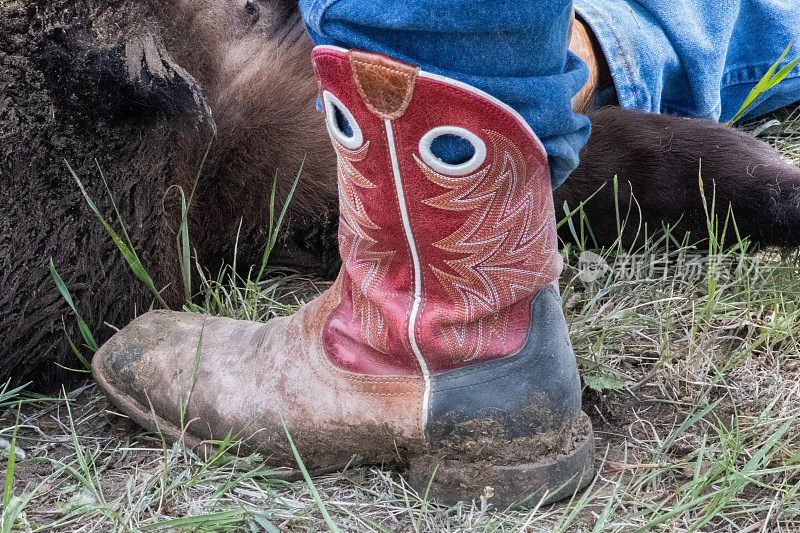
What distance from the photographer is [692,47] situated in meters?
1.58

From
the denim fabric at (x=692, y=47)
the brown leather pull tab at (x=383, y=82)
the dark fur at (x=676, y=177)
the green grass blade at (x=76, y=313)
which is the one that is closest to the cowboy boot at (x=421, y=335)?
the brown leather pull tab at (x=383, y=82)

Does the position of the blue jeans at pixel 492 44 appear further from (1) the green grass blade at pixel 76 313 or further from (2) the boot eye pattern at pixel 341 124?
(1) the green grass blade at pixel 76 313

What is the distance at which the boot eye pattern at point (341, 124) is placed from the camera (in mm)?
815

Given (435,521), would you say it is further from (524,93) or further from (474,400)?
(524,93)

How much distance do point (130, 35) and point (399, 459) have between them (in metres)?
0.72

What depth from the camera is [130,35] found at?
3.54ft

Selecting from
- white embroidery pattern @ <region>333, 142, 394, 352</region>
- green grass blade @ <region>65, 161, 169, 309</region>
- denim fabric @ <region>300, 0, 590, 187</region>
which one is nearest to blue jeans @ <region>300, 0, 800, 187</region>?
denim fabric @ <region>300, 0, 590, 187</region>

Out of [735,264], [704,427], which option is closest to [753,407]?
[704,427]

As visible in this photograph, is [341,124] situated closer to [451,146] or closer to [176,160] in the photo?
[451,146]

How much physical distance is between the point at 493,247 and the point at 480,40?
241 mm

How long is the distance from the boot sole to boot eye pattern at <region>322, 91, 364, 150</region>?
408mm

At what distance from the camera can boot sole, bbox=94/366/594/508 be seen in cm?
91

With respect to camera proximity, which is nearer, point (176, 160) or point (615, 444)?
point (615, 444)

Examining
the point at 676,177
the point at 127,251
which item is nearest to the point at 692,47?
the point at 676,177
